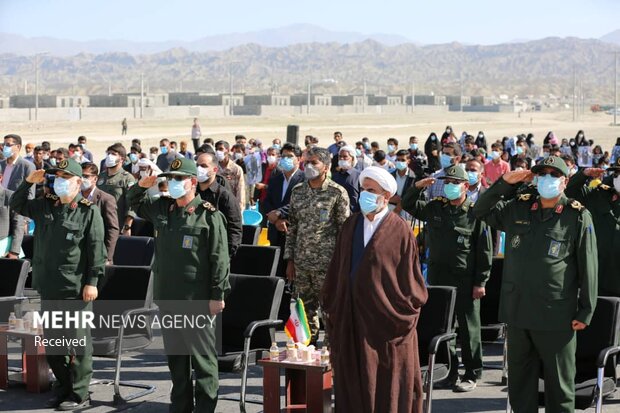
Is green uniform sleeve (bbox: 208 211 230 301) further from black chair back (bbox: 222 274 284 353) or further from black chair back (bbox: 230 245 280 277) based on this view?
black chair back (bbox: 230 245 280 277)

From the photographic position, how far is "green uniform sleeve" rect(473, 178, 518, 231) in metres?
7.11

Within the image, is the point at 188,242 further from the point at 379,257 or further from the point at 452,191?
the point at 452,191

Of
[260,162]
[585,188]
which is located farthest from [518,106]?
[585,188]

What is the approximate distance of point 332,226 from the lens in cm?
902

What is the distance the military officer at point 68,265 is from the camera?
8062mm

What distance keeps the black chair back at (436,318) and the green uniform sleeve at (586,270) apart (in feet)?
3.42

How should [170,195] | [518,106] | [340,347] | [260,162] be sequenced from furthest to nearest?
[518,106] → [260,162] → [170,195] → [340,347]

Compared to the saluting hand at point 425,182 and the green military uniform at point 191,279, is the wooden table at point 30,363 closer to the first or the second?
the green military uniform at point 191,279

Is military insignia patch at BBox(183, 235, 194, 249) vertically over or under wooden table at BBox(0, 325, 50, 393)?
over

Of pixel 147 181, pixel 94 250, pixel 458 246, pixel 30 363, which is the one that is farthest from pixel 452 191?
pixel 30 363

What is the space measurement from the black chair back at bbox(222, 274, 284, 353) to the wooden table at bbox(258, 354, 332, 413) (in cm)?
71

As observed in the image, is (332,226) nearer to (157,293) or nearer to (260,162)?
(157,293)

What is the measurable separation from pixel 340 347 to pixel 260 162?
17.8 m

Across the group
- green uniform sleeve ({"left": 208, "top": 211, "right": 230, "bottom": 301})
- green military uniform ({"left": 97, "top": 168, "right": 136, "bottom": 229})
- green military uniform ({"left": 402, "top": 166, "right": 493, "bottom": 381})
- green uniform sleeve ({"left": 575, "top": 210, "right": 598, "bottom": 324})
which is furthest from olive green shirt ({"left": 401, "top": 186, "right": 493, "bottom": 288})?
green military uniform ({"left": 97, "top": 168, "right": 136, "bottom": 229})
